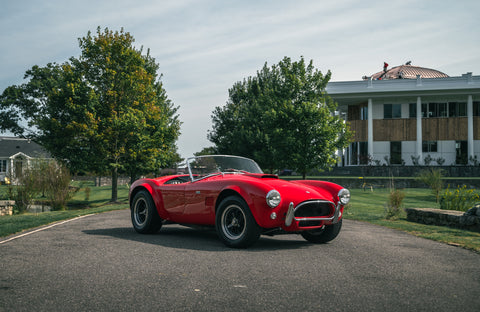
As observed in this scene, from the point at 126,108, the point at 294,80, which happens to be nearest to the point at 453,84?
the point at 294,80

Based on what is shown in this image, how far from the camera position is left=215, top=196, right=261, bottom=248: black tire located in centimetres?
602

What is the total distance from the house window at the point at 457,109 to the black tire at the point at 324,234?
129ft

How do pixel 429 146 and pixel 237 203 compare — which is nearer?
pixel 237 203

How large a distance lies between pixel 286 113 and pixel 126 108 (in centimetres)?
826

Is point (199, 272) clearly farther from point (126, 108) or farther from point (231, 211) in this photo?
point (126, 108)

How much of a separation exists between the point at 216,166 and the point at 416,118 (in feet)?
124

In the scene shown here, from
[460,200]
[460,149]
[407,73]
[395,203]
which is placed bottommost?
[395,203]

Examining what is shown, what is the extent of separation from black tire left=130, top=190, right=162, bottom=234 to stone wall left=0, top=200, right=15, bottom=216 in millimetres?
12461

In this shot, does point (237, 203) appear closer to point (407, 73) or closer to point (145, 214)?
point (145, 214)

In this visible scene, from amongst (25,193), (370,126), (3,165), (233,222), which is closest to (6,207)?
(25,193)

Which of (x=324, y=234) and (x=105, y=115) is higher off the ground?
(x=105, y=115)

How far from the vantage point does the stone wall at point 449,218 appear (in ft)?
32.5

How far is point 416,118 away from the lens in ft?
136

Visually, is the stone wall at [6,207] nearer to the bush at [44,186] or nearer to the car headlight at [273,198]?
the bush at [44,186]
